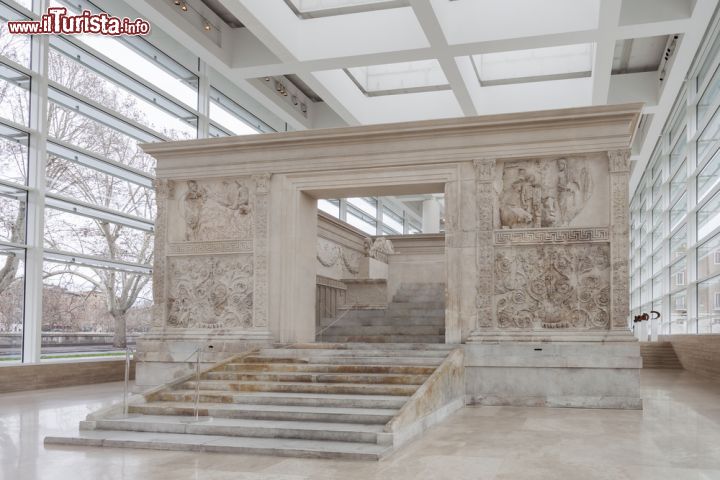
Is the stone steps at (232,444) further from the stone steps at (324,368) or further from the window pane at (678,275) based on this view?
the window pane at (678,275)

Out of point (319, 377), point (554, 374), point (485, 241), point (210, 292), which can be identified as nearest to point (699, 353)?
point (554, 374)

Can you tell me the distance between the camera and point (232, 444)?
7.89m

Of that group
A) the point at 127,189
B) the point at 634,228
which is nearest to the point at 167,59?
the point at 127,189

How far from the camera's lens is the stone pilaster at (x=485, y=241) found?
12438 mm

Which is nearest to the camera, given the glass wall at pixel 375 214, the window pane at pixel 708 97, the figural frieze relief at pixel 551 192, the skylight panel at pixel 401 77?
the figural frieze relief at pixel 551 192

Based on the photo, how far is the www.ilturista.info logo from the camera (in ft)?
45.8

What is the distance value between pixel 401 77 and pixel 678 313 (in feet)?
40.8

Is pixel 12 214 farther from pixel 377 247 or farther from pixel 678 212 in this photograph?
pixel 678 212

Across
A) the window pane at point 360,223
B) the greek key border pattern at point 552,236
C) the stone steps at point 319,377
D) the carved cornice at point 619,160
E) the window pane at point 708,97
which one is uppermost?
the window pane at point 708,97

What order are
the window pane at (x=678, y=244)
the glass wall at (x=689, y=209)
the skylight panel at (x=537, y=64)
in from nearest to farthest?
1. the glass wall at (x=689, y=209)
2. the skylight panel at (x=537, y=64)
3. the window pane at (x=678, y=244)

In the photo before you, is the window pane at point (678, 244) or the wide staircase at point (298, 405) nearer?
the wide staircase at point (298, 405)

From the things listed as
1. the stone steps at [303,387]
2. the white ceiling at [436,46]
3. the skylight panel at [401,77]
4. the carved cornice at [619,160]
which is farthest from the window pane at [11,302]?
the carved cornice at [619,160]

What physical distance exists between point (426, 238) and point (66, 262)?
10132 millimetres

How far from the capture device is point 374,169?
13.4 metres
